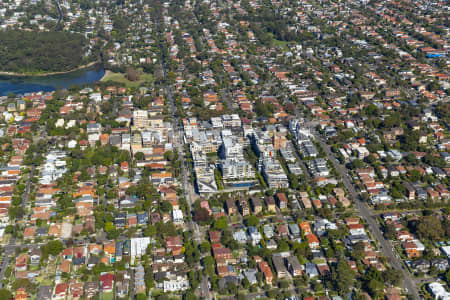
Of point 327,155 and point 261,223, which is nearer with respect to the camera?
point 261,223

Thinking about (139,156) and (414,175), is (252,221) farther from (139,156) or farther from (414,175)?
(414,175)

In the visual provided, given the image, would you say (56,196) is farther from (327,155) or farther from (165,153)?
(327,155)

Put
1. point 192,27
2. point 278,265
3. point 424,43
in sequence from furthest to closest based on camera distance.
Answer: point 192,27, point 424,43, point 278,265

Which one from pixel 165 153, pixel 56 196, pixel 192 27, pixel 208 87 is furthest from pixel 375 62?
pixel 56 196

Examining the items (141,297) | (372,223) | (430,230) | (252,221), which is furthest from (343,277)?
(141,297)

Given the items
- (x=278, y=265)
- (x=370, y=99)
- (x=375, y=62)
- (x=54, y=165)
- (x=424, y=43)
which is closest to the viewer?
(x=278, y=265)
